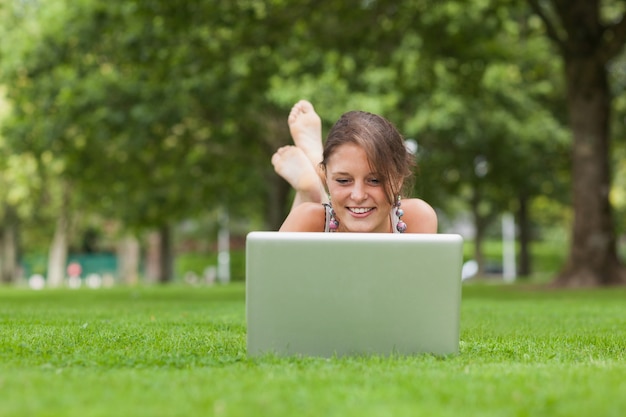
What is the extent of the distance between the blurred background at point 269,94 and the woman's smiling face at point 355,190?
775 centimetres

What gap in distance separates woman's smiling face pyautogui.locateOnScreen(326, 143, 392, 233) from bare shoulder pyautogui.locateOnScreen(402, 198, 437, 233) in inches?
10.3

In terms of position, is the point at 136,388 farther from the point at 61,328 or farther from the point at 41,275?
the point at 41,275

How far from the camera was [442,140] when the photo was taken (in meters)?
26.7

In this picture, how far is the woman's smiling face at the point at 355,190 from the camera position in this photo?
518 cm

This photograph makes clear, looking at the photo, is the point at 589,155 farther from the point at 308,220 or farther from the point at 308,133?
the point at 308,220

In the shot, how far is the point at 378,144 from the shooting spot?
515 cm

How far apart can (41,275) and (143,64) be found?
135ft

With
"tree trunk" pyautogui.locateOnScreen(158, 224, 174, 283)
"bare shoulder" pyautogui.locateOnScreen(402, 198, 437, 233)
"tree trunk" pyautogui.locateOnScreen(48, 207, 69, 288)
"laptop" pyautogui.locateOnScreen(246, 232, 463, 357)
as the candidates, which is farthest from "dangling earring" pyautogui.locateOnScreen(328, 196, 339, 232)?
"tree trunk" pyautogui.locateOnScreen(48, 207, 69, 288)

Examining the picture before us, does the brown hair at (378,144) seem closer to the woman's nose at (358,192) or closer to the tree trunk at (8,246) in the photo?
the woman's nose at (358,192)

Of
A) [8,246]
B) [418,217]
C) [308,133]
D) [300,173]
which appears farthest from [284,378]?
[8,246]

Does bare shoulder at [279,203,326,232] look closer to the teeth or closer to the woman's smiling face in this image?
the woman's smiling face

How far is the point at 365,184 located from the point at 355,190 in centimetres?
7

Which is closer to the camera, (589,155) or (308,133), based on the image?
(308,133)

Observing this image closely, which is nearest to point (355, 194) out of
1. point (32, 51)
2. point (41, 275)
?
point (32, 51)
